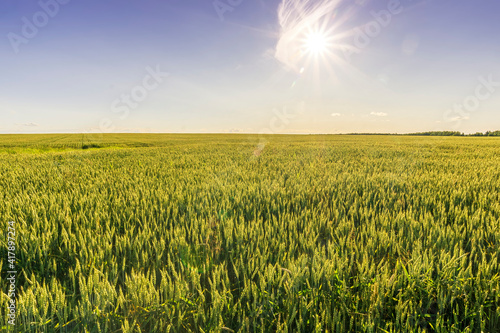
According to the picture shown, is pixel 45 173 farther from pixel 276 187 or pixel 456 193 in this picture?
pixel 456 193

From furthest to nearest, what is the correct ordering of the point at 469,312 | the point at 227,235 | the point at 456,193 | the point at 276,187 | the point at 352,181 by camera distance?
the point at 352,181
the point at 276,187
the point at 456,193
the point at 227,235
the point at 469,312

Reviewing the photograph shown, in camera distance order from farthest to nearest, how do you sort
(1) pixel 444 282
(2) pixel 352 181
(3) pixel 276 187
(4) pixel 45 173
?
(4) pixel 45 173, (2) pixel 352 181, (3) pixel 276 187, (1) pixel 444 282

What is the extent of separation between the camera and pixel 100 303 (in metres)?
1.33

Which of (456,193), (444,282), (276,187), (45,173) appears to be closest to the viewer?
(444,282)

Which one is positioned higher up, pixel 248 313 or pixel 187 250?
pixel 187 250

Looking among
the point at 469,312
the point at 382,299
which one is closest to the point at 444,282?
the point at 469,312

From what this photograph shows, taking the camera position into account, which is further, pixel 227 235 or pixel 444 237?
pixel 227 235

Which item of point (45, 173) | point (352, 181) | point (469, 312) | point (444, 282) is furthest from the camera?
point (45, 173)

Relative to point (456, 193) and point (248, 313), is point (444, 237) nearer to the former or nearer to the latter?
point (248, 313)

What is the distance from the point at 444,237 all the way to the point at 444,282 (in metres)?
0.72

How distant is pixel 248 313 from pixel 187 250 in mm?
792

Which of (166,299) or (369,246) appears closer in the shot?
(166,299)

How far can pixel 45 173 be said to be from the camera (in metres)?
5.88

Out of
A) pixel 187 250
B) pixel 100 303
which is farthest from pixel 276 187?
pixel 100 303
